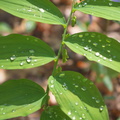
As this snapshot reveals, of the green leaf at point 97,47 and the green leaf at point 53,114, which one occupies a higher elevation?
the green leaf at point 97,47

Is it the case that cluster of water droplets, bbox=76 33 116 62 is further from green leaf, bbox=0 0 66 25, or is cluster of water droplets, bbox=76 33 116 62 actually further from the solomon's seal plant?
green leaf, bbox=0 0 66 25

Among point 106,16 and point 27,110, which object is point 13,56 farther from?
point 106,16

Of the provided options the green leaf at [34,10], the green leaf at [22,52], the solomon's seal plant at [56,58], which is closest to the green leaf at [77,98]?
the solomon's seal plant at [56,58]

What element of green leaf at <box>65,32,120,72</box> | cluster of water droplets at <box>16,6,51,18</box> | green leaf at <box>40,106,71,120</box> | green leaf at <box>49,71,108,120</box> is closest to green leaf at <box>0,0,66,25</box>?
cluster of water droplets at <box>16,6,51,18</box>

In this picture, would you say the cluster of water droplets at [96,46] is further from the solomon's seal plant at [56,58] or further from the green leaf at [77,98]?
the green leaf at [77,98]

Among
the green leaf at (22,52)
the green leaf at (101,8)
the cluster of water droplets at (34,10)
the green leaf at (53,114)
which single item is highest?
the green leaf at (101,8)

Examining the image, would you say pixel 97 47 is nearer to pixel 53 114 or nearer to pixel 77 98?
pixel 77 98
